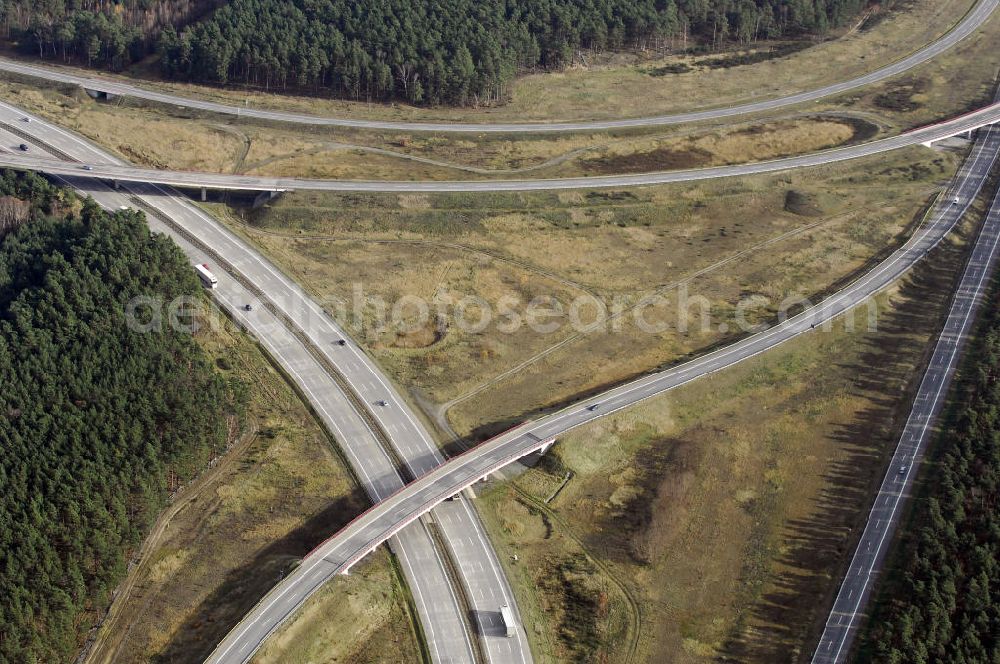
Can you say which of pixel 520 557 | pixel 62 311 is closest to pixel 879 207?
pixel 520 557

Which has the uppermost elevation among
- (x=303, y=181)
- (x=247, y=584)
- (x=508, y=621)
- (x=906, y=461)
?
(x=303, y=181)

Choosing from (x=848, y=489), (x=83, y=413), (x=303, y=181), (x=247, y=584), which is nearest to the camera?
(x=247, y=584)

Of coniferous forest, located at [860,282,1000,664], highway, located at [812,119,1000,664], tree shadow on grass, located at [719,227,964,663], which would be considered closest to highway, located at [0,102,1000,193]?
tree shadow on grass, located at [719,227,964,663]

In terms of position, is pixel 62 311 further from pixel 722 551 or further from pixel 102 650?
pixel 722 551

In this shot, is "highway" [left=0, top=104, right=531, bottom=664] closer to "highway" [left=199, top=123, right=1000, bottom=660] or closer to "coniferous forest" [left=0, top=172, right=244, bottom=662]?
"highway" [left=199, top=123, right=1000, bottom=660]

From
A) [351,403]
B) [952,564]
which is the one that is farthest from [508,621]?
→ [952,564]

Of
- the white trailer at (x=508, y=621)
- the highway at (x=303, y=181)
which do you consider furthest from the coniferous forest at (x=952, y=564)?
the highway at (x=303, y=181)

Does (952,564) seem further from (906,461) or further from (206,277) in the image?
(206,277)
